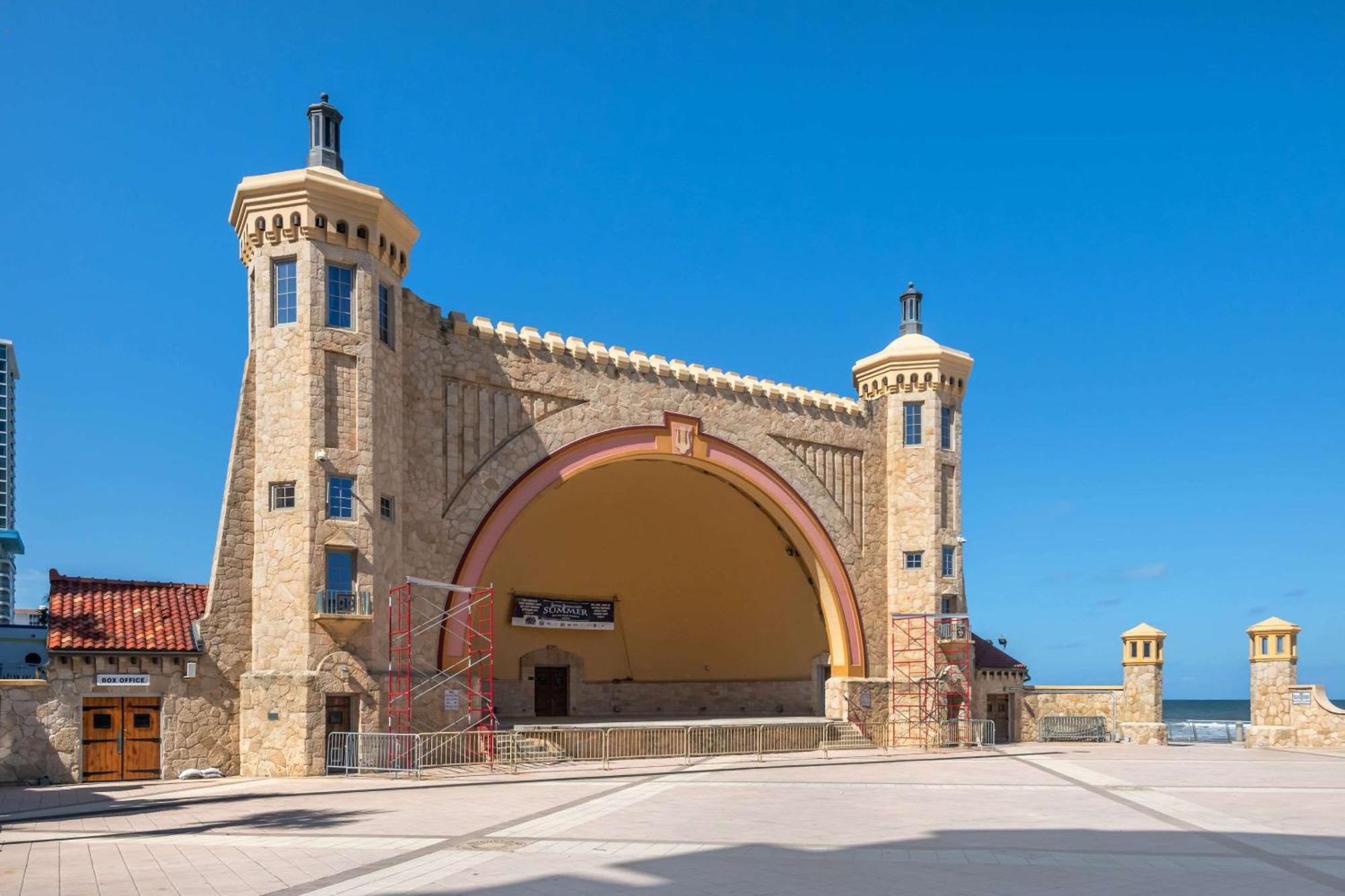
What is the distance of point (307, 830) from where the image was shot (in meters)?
15.4

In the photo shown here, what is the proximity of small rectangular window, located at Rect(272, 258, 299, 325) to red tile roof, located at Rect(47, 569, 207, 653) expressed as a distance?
6.69 metres

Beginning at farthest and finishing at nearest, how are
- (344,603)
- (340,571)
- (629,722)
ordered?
(629,722) → (340,571) → (344,603)

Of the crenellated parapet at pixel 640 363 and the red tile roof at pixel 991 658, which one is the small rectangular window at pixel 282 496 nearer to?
the crenellated parapet at pixel 640 363

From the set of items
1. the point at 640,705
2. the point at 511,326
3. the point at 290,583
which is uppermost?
the point at 511,326

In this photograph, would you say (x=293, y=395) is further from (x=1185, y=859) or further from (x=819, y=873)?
(x=1185, y=859)

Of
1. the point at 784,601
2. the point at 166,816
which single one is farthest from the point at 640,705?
the point at 166,816

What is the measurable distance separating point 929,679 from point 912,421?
873cm

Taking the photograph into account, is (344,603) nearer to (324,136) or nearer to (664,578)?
(324,136)

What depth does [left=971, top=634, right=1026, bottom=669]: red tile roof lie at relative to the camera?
38.4m

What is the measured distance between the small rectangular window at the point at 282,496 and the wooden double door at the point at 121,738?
479 centimetres

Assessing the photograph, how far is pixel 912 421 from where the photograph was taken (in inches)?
1449

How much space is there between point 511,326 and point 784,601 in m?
17.5

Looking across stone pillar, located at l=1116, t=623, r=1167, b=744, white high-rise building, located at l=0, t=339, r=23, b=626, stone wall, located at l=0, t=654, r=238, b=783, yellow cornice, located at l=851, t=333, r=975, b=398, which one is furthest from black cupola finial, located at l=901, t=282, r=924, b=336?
white high-rise building, located at l=0, t=339, r=23, b=626

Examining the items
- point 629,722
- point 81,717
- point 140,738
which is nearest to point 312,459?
point 140,738
